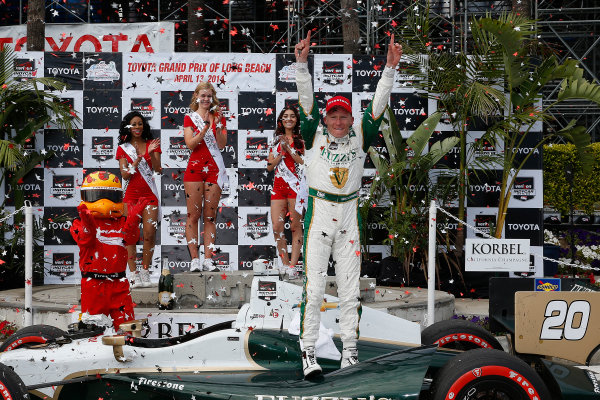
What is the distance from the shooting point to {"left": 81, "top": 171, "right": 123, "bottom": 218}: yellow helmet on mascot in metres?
5.25

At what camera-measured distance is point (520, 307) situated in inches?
161

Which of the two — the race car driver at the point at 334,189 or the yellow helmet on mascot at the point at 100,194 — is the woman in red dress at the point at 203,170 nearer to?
the yellow helmet on mascot at the point at 100,194

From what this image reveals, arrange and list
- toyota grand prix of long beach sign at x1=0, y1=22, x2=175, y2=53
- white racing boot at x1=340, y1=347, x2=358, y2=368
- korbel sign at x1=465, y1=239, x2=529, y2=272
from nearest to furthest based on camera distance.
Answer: white racing boot at x1=340, y1=347, x2=358, y2=368 → korbel sign at x1=465, y1=239, x2=529, y2=272 → toyota grand prix of long beach sign at x1=0, y1=22, x2=175, y2=53

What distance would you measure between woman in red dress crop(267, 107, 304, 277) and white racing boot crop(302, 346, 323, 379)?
368 centimetres

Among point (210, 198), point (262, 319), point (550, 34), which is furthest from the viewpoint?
point (550, 34)

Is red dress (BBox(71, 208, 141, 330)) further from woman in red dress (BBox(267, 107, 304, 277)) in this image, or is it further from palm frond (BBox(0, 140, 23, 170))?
palm frond (BBox(0, 140, 23, 170))

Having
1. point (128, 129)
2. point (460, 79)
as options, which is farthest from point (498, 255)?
point (128, 129)

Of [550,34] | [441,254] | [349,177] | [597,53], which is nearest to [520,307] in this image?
[349,177]

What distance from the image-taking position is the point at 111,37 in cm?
1456

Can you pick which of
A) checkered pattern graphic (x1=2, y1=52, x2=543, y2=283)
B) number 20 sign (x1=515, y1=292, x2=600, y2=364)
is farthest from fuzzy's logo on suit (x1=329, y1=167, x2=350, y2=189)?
checkered pattern graphic (x1=2, y1=52, x2=543, y2=283)

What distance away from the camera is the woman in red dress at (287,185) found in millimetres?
7926

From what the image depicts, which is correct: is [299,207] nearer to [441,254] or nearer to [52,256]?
[441,254]

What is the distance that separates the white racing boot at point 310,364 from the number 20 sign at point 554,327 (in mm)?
1145

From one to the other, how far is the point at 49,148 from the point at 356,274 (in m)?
5.83
